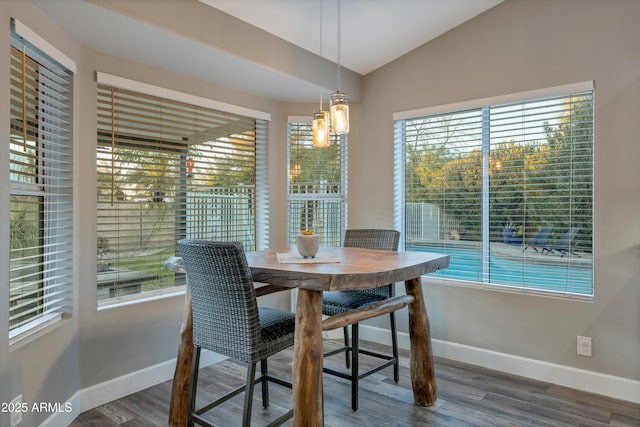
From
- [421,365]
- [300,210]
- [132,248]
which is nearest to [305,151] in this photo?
[300,210]

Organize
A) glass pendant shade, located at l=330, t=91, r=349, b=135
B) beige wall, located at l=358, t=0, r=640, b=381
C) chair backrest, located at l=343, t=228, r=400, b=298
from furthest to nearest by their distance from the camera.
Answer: chair backrest, located at l=343, t=228, r=400, b=298 < beige wall, located at l=358, t=0, r=640, b=381 < glass pendant shade, located at l=330, t=91, r=349, b=135

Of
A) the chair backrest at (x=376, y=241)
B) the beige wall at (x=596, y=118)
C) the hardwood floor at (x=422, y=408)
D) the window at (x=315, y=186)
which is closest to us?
the hardwood floor at (x=422, y=408)

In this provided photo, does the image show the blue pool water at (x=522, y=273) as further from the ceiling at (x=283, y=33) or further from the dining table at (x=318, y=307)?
the ceiling at (x=283, y=33)

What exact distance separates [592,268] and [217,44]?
280 centimetres

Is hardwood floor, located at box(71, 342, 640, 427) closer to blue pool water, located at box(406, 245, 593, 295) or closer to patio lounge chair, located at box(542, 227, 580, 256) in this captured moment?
blue pool water, located at box(406, 245, 593, 295)

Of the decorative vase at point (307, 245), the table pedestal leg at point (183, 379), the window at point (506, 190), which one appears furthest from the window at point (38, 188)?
the window at point (506, 190)

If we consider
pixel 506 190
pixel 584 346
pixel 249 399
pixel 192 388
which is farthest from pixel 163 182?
pixel 584 346

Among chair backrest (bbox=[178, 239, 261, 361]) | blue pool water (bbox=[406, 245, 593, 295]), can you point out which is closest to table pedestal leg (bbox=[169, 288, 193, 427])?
chair backrest (bbox=[178, 239, 261, 361])

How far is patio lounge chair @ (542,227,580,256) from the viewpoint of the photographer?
9.14 ft

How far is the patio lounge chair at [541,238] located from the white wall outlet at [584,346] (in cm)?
64

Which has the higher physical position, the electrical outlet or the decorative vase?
the decorative vase

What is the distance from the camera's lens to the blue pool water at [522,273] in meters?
2.77

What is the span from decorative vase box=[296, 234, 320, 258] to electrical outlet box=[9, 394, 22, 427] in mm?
1478

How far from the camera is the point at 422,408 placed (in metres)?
2.46
